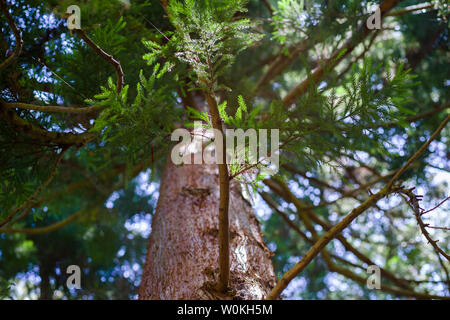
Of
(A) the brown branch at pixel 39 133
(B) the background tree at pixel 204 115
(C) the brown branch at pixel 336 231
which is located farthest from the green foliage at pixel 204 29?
(A) the brown branch at pixel 39 133

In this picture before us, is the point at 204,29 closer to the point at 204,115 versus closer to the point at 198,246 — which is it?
the point at 204,115

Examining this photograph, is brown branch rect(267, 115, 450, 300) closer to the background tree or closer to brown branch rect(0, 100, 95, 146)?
the background tree

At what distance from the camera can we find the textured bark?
2098 millimetres

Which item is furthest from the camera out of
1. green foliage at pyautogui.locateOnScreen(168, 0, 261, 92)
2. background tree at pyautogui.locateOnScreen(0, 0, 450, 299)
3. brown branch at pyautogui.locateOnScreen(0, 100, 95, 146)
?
brown branch at pyautogui.locateOnScreen(0, 100, 95, 146)

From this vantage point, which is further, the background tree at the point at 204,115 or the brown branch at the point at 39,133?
the brown branch at the point at 39,133

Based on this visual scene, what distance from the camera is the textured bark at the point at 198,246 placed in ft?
6.88

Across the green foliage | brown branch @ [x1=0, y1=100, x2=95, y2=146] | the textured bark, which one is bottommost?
the textured bark

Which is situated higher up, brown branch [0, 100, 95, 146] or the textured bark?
brown branch [0, 100, 95, 146]

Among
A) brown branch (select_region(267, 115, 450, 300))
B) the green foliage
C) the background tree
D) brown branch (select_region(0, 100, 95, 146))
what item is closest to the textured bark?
the background tree

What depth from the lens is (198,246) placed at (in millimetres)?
2350

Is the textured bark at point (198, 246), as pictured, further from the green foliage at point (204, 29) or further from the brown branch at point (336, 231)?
the green foliage at point (204, 29)
